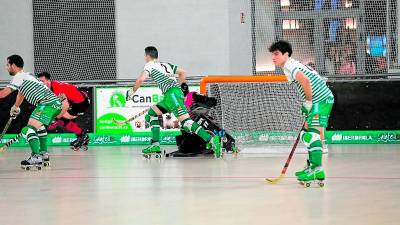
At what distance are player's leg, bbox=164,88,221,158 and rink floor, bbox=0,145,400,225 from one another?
303 mm

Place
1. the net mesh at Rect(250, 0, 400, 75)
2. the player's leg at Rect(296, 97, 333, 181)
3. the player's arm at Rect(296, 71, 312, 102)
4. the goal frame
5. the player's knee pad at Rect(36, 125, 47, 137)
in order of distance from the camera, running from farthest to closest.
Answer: the net mesh at Rect(250, 0, 400, 75)
the goal frame
the player's knee pad at Rect(36, 125, 47, 137)
the player's leg at Rect(296, 97, 333, 181)
the player's arm at Rect(296, 71, 312, 102)

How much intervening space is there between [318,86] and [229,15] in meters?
10.2

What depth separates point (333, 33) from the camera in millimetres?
19141

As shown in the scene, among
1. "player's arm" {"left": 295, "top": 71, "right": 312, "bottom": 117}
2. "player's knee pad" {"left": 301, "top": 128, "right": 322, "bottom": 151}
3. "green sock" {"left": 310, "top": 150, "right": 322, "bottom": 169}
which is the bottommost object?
"green sock" {"left": 310, "top": 150, "right": 322, "bottom": 169}

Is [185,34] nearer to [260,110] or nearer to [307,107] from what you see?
[260,110]

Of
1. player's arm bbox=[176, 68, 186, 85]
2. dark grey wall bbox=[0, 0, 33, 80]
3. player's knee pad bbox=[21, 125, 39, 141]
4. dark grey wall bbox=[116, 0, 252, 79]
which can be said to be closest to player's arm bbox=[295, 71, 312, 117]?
player's knee pad bbox=[21, 125, 39, 141]

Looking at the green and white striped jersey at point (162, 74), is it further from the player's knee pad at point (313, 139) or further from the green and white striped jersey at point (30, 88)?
the player's knee pad at point (313, 139)

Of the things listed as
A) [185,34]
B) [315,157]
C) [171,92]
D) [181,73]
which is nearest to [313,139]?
[315,157]

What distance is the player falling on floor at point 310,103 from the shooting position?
982 cm

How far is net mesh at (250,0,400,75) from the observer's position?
18875mm

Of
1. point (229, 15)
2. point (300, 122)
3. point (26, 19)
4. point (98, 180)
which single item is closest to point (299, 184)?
point (98, 180)

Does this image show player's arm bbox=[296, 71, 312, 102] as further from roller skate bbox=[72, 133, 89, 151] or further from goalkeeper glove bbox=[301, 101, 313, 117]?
roller skate bbox=[72, 133, 89, 151]

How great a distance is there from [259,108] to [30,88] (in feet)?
16.7

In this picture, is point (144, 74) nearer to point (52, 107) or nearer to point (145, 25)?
point (52, 107)
